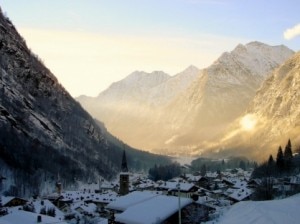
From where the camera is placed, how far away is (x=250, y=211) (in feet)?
84.3

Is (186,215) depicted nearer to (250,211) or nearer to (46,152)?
(250,211)

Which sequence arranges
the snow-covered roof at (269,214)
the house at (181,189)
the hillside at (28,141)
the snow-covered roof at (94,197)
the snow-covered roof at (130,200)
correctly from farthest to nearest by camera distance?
1. the hillside at (28,141)
2. the snow-covered roof at (94,197)
3. the house at (181,189)
4. the snow-covered roof at (130,200)
5. the snow-covered roof at (269,214)

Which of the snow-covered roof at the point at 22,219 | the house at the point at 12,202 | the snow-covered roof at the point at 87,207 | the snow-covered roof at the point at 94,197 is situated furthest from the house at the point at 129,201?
the snow-covered roof at the point at 94,197

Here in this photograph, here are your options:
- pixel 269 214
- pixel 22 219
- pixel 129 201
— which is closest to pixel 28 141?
pixel 22 219

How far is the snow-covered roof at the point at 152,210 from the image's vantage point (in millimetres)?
47506

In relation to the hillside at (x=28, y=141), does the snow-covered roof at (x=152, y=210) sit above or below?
below

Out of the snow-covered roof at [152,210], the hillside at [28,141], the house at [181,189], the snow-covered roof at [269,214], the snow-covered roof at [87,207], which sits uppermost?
the hillside at [28,141]

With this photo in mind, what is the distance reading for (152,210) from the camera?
162 feet

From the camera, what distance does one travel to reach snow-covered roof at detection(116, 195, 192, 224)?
4751 centimetres

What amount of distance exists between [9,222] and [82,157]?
136 m

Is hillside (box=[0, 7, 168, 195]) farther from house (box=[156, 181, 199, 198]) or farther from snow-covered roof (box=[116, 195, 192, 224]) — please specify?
snow-covered roof (box=[116, 195, 192, 224])

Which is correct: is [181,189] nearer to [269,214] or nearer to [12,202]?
[12,202]

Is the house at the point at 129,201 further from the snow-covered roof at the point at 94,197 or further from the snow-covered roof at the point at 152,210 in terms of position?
the snow-covered roof at the point at 94,197

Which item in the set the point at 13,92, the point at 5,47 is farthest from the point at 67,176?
the point at 5,47
